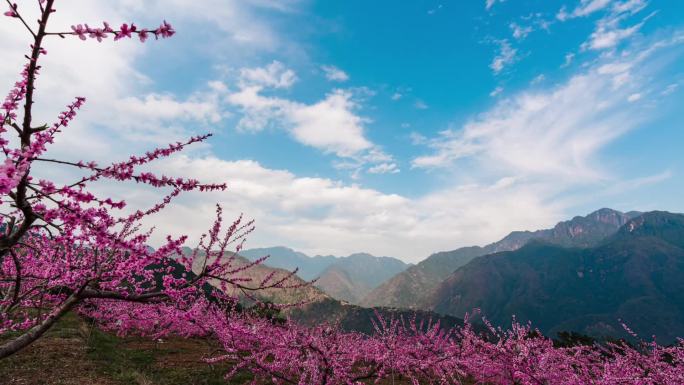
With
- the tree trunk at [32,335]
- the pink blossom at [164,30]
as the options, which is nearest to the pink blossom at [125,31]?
the pink blossom at [164,30]

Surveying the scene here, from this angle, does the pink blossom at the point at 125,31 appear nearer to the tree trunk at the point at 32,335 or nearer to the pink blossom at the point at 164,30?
the pink blossom at the point at 164,30

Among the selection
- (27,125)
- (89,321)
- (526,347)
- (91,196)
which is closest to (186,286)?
(91,196)

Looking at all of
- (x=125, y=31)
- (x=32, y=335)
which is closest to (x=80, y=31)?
(x=125, y=31)

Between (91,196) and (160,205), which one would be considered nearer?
(91,196)

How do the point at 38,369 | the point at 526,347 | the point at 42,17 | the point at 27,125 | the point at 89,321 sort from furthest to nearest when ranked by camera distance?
the point at 89,321, the point at 38,369, the point at 526,347, the point at 27,125, the point at 42,17

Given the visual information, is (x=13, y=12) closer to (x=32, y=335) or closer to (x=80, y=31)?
(x=80, y=31)

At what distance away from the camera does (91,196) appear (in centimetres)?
322

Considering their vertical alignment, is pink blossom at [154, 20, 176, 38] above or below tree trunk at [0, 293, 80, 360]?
above

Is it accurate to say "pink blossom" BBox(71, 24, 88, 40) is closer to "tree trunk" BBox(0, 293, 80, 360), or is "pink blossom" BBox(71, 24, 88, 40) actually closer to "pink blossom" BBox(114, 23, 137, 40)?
"pink blossom" BBox(114, 23, 137, 40)

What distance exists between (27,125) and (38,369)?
12.0 meters

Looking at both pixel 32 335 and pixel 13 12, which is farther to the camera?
pixel 32 335

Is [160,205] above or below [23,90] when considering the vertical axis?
below

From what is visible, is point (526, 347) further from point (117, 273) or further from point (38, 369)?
point (38, 369)

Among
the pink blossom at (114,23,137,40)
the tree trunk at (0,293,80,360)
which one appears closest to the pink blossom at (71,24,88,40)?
the pink blossom at (114,23,137,40)
